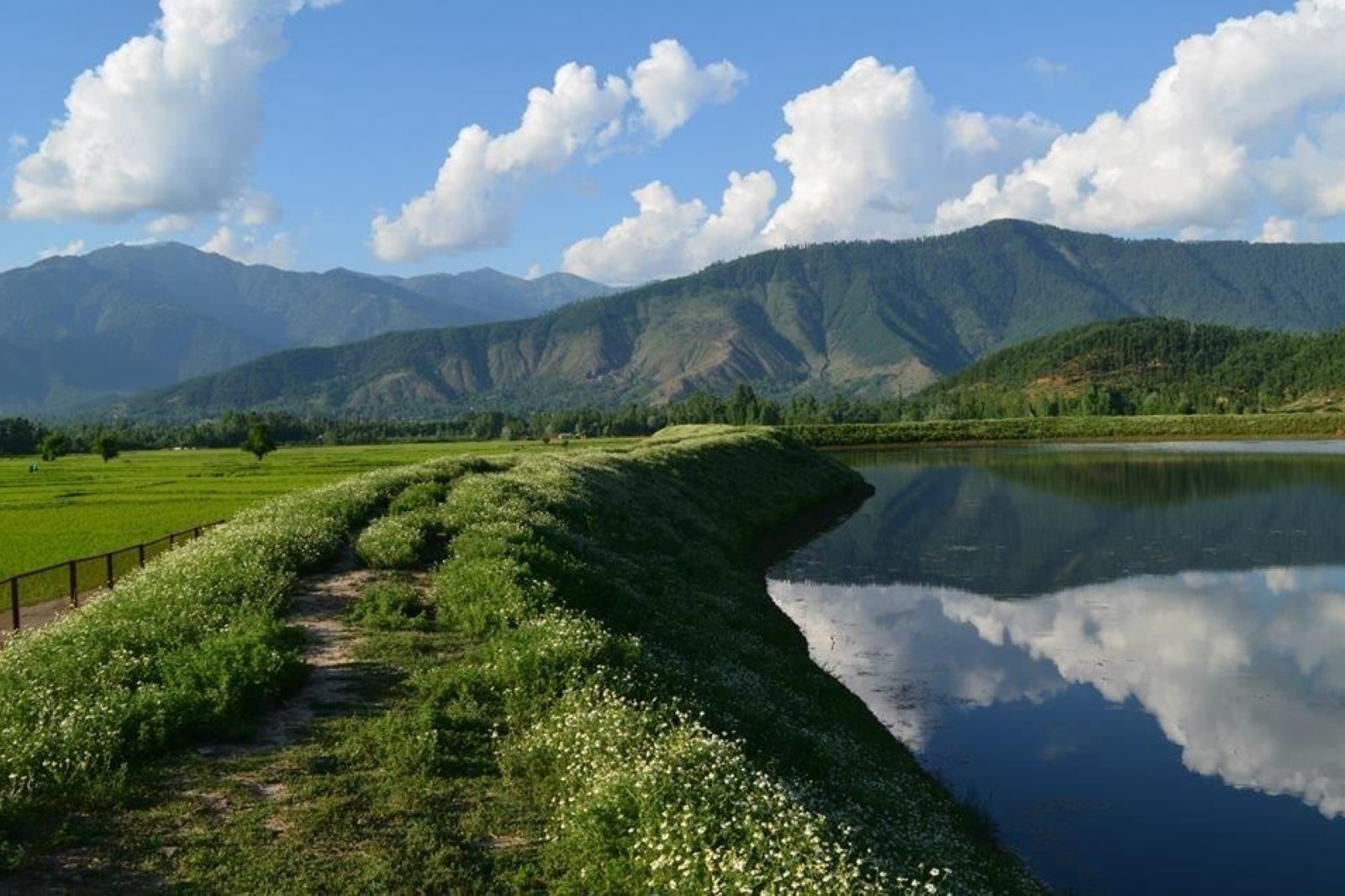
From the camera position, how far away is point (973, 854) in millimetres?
16500

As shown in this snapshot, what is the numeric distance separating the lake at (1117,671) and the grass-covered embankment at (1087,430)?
333 feet

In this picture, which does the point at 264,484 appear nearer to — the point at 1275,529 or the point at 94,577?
the point at 94,577

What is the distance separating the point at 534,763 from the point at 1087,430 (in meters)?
190

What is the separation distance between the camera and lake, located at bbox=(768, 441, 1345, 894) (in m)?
21.6

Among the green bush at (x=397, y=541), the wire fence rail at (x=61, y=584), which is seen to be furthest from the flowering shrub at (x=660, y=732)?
the wire fence rail at (x=61, y=584)

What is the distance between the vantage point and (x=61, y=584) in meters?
37.2

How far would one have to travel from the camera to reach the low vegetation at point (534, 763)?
11.5 m

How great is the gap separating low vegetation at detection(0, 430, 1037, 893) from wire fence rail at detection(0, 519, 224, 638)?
7.25m

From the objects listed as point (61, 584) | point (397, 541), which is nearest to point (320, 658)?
point (397, 541)

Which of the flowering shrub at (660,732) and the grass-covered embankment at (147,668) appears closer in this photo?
the flowering shrub at (660,732)

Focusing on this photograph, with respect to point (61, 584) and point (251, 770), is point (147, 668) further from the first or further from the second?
point (61, 584)

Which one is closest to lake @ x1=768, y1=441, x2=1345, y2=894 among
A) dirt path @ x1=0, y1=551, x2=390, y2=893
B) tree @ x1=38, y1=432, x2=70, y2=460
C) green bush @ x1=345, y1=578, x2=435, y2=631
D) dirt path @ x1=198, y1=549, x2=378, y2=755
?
green bush @ x1=345, y1=578, x2=435, y2=631

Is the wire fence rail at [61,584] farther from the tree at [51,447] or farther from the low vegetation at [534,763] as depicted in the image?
the tree at [51,447]

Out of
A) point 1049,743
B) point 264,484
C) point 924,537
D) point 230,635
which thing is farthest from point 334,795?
point 264,484
